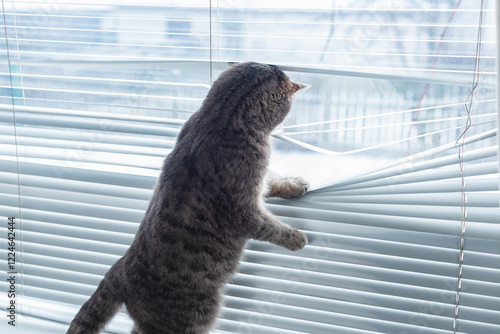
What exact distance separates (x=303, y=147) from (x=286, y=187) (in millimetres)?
114

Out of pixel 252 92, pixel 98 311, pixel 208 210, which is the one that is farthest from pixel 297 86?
pixel 98 311

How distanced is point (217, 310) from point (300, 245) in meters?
0.27

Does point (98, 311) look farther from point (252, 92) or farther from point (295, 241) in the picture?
point (252, 92)

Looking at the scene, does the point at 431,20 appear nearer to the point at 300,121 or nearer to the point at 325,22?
the point at 325,22

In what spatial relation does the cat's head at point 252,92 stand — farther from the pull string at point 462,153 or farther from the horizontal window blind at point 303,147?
the pull string at point 462,153

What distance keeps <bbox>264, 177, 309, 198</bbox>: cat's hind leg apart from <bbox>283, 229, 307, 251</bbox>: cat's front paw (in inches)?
4.0

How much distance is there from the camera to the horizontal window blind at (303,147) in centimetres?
111

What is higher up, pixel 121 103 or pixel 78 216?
pixel 121 103

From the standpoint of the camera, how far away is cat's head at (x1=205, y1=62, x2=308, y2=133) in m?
1.16

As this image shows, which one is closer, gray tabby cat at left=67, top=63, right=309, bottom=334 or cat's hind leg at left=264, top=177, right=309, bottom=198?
gray tabby cat at left=67, top=63, right=309, bottom=334

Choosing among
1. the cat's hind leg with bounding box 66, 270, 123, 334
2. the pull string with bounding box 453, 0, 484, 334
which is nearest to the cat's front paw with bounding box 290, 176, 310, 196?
the pull string with bounding box 453, 0, 484, 334

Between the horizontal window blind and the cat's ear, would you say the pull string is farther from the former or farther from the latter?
the cat's ear

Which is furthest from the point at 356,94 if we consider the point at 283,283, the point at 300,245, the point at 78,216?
the point at 78,216

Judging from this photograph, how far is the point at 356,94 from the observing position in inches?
46.1
